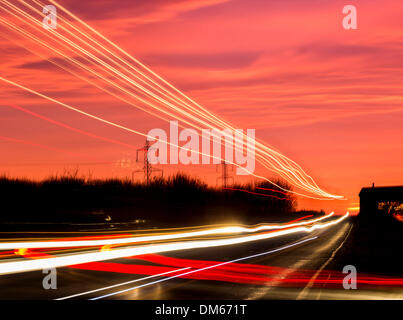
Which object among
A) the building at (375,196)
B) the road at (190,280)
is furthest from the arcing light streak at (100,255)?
the building at (375,196)

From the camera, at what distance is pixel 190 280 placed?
17.1 m

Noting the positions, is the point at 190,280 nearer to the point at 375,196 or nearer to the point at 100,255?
the point at 100,255

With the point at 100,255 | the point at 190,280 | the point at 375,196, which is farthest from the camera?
the point at 375,196

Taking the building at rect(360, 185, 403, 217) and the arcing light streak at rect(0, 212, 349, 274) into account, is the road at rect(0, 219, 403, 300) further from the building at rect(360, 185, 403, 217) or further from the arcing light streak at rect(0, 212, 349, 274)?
the building at rect(360, 185, 403, 217)

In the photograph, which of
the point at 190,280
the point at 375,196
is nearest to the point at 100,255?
the point at 190,280

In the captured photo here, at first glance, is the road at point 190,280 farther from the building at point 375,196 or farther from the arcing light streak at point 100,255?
the building at point 375,196

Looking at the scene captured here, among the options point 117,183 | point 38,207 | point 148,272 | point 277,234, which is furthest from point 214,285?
point 117,183

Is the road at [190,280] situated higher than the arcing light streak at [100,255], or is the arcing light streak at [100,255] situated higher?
the arcing light streak at [100,255]

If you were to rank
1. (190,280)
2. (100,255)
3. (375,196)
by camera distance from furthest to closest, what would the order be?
(375,196)
(100,255)
(190,280)

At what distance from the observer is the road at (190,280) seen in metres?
14.2

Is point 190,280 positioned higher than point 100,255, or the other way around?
point 100,255

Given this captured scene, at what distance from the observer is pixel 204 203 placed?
93.9 m
